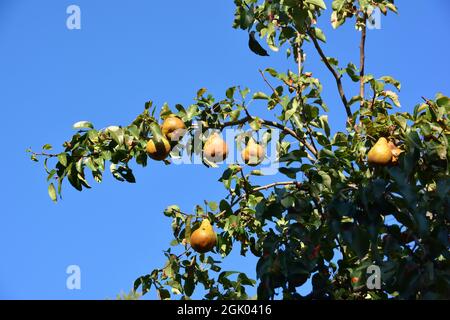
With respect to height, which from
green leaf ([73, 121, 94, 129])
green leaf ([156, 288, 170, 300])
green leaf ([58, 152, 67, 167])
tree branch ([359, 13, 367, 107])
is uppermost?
tree branch ([359, 13, 367, 107])

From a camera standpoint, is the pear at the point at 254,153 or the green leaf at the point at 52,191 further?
the pear at the point at 254,153

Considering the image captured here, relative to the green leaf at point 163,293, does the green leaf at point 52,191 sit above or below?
above

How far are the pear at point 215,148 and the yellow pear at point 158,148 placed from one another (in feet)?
0.68

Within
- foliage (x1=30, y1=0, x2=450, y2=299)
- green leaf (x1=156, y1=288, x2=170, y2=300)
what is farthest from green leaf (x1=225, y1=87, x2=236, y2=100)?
green leaf (x1=156, y1=288, x2=170, y2=300)

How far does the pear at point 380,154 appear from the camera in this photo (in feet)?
10.9

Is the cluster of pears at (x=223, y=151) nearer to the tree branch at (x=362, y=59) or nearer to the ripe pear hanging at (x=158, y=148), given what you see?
the ripe pear hanging at (x=158, y=148)

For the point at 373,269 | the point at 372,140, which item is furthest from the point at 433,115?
the point at 373,269

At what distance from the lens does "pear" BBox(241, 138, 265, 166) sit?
12.2 ft

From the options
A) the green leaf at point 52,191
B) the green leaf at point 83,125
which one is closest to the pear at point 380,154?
the green leaf at point 83,125

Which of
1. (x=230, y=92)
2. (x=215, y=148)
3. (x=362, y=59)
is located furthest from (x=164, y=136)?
(x=362, y=59)

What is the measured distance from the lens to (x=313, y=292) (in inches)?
123

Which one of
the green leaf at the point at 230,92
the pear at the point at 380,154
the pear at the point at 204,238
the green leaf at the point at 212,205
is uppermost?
the green leaf at the point at 230,92

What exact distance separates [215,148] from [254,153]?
0.21 metres

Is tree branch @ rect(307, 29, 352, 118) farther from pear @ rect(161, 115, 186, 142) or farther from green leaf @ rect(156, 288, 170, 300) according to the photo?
green leaf @ rect(156, 288, 170, 300)
